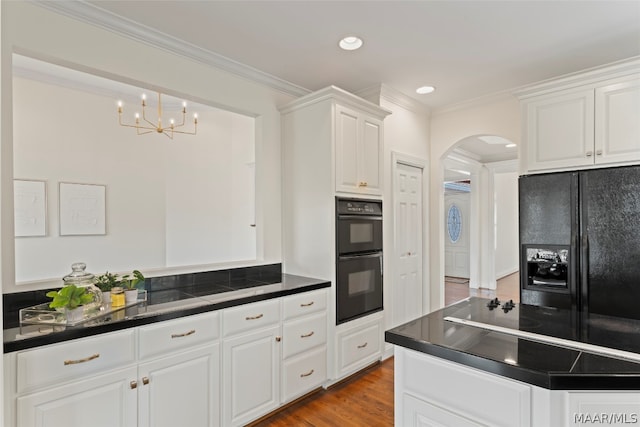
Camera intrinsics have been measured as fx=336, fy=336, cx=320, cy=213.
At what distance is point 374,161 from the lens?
10.5 feet

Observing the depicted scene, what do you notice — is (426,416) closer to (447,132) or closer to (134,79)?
(134,79)

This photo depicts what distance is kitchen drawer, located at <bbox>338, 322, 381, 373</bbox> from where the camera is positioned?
9.47 feet

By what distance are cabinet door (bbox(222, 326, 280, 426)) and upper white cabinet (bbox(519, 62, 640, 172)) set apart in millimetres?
2514

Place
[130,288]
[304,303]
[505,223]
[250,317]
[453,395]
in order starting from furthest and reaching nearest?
[505,223] → [304,303] → [250,317] → [130,288] → [453,395]

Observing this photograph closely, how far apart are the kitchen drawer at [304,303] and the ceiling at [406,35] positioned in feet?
6.30

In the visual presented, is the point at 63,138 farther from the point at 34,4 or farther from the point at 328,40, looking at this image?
the point at 328,40

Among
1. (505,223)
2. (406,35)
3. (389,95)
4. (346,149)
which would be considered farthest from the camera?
(505,223)

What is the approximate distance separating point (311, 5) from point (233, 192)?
10.2ft

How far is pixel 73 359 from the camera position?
1.58m

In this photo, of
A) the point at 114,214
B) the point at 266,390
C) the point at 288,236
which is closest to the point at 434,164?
the point at 288,236

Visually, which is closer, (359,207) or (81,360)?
(81,360)

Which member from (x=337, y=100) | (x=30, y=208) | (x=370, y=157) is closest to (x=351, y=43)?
(x=337, y=100)

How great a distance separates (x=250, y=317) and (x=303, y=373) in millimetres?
726

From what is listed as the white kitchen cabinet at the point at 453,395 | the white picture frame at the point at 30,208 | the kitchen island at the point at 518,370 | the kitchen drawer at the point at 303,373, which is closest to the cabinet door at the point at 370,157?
the kitchen drawer at the point at 303,373
